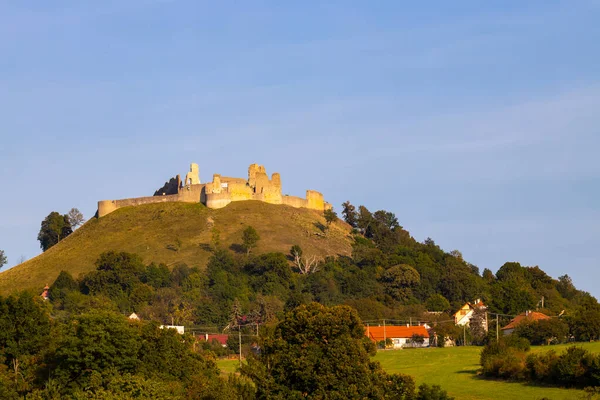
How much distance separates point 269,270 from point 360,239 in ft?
71.3

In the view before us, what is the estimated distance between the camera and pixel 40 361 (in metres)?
48.8

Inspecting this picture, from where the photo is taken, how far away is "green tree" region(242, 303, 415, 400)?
1526 inches

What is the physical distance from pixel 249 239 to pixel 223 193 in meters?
13.9

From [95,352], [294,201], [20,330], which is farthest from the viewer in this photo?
[294,201]

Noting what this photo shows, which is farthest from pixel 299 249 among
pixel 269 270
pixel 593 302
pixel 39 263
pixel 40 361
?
pixel 40 361

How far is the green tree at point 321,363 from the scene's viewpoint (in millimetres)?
38750

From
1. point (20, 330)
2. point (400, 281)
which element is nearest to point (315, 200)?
point (400, 281)

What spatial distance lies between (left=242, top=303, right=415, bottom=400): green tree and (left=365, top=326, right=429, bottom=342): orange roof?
43782 millimetres

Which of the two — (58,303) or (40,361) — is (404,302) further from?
(40,361)

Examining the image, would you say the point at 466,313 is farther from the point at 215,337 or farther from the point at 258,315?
the point at 215,337

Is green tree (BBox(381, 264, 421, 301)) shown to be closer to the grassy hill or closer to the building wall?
the grassy hill

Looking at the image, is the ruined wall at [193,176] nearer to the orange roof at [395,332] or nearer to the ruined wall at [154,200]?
the ruined wall at [154,200]

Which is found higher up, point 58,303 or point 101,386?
point 58,303

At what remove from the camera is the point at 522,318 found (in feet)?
286
